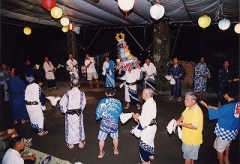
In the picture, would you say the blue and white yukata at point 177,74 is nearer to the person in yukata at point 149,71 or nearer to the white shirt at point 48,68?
the person in yukata at point 149,71

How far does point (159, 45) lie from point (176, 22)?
1.60 m

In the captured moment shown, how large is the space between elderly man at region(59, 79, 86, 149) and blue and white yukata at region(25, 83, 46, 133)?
45.0 inches

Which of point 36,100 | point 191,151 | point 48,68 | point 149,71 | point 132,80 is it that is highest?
point 48,68

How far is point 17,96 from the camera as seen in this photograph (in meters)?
7.39

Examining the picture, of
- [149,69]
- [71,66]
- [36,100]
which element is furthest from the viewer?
[71,66]

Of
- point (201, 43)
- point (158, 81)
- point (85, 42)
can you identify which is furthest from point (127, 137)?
point (85, 42)

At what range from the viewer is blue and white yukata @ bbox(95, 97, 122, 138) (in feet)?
17.0

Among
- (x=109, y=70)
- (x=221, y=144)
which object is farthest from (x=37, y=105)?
(x=109, y=70)

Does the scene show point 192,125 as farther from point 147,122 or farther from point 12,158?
point 12,158

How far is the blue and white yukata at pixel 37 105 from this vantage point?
633 cm

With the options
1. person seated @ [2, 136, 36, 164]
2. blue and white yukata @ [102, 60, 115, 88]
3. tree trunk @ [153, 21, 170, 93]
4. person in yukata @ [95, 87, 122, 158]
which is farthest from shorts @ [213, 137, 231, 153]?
blue and white yukata @ [102, 60, 115, 88]

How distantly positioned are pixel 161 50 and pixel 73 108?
660cm

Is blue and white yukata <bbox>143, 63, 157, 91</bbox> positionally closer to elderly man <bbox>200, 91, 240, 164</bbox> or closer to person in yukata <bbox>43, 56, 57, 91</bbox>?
person in yukata <bbox>43, 56, 57, 91</bbox>

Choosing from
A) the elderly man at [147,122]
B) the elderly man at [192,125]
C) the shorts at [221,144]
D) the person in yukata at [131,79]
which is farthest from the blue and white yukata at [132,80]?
the shorts at [221,144]
